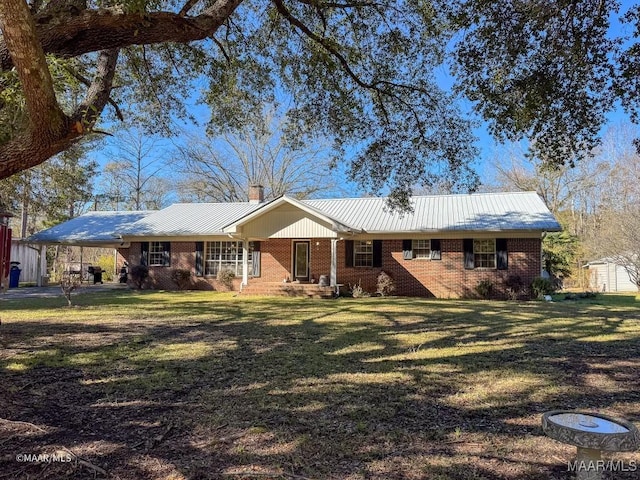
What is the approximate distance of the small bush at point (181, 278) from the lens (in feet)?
68.2

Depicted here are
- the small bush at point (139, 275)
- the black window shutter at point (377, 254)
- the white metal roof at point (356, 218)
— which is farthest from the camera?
the small bush at point (139, 275)

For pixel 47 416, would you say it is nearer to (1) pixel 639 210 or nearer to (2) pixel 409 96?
(2) pixel 409 96

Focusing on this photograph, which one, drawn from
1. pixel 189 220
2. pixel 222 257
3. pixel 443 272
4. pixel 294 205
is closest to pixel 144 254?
pixel 189 220

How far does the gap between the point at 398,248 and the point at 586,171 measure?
21589mm

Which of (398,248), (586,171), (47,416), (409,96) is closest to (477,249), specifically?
(398,248)

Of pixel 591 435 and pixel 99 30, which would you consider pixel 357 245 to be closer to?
pixel 99 30

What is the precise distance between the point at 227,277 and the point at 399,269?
297 inches

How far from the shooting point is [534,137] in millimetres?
7801

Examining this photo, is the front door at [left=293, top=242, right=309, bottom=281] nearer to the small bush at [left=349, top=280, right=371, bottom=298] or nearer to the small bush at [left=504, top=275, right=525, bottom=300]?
the small bush at [left=349, top=280, right=371, bottom=298]

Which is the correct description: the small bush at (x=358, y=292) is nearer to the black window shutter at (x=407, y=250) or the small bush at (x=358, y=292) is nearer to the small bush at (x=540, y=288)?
the black window shutter at (x=407, y=250)

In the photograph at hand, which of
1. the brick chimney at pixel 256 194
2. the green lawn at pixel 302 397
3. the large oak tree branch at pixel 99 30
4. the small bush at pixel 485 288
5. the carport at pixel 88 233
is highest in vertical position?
the brick chimney at pixel 256 194

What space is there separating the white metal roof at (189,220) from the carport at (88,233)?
833mm

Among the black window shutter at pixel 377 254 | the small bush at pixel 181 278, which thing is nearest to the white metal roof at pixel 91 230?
the small bush at pixel 181 278

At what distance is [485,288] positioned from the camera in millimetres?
17484
